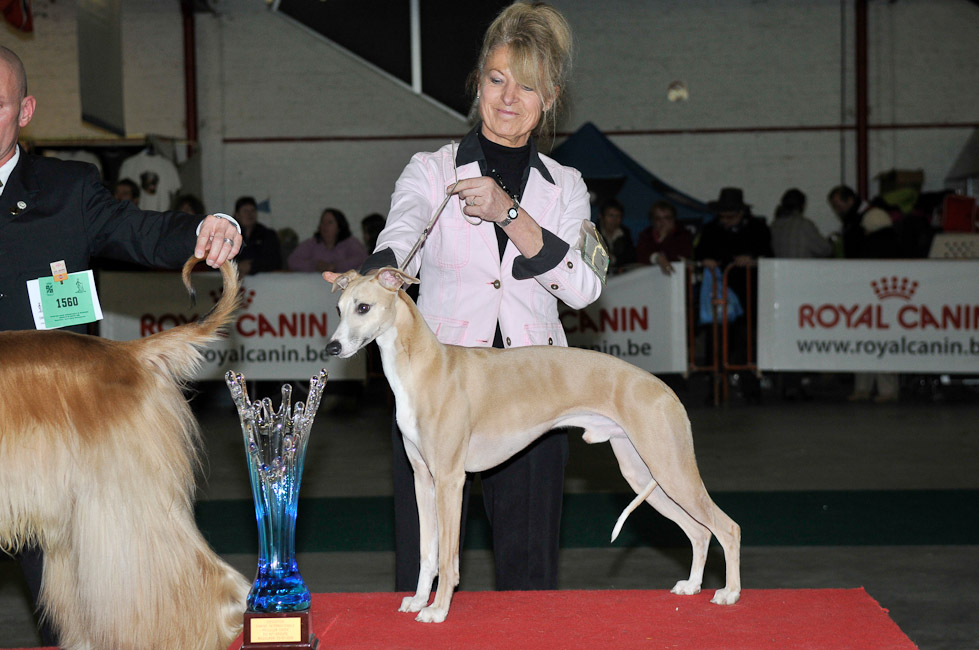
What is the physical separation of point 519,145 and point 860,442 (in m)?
4.92

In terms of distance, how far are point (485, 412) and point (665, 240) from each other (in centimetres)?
642

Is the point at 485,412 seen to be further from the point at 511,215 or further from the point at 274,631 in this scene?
the point at 274,631

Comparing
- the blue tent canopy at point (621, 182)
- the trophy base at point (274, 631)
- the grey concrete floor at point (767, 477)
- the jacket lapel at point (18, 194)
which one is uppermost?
the blue tent canopy at point (621, 182)

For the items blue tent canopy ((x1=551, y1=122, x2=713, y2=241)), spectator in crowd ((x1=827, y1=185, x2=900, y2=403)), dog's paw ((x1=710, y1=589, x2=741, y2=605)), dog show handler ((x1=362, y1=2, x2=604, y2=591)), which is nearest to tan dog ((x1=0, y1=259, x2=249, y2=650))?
dog show handler ((x1=362, y1=2, x2=604, y2=591))

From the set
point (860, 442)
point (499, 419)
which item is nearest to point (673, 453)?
point (499, 419)

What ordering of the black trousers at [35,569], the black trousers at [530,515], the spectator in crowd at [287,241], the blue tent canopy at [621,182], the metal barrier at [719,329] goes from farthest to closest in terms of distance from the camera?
the spectator in crowd at [287,241] < the blue tent canopy at [621,182] < the metal barrier at [719,329] < the black trousers at [530,515] < the black trousers at [35,569]

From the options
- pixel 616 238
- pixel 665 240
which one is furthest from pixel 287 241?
pixel 665 240

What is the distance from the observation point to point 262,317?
7.29m

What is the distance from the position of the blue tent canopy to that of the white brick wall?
1.51 metres

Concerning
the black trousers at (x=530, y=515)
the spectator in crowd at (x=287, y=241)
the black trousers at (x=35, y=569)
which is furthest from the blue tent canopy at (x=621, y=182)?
the black trousers at (x=35, y=569)

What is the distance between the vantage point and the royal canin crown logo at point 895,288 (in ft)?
23.5

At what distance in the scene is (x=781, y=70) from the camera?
38.7ft

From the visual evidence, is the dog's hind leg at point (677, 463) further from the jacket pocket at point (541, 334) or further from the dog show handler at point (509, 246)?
the jacket pocket at point (541, 334)

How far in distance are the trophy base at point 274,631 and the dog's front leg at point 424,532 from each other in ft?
0.84
